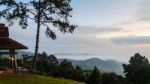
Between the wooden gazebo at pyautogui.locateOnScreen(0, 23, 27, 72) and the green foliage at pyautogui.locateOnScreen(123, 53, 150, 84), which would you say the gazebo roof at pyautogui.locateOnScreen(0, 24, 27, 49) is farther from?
the green foliage at pyautogui.locateOnScreen(123, 53, 150, 84)

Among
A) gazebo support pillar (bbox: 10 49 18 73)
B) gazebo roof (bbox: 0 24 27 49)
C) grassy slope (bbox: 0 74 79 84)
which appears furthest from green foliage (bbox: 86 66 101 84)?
grassy slope (bbox: 0 74 79 84)

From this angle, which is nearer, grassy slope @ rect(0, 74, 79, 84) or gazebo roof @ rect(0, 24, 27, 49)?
grassy slope @ rect(0, 74, 79, 84)

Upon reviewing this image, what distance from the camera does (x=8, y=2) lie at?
149ft

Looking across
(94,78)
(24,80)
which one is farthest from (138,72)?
(24,80)

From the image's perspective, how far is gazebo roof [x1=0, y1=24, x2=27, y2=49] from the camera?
3944 centimetres

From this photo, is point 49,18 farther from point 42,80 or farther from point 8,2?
point 42,80

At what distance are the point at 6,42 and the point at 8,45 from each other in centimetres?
51

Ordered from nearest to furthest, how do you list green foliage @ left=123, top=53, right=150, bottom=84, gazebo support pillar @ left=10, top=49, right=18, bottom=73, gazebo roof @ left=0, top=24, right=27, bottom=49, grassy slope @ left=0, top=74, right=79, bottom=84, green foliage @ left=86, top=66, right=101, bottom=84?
1. grassy slope @ left=0, top=74, right=79, bottom=84
2. gazebo roof @ left=0, top=24, right=27, bottom=49
3. gazebo support pillar @ left=10, top=49, right=18, bottom=73
4. green foliage @ left=86, top=66, right=101, bottom=84
5. green foliage @ left=123, top=53, right=150, bottom=84

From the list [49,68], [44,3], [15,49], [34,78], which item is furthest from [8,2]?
[49,68]

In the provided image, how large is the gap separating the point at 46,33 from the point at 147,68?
27.9 m

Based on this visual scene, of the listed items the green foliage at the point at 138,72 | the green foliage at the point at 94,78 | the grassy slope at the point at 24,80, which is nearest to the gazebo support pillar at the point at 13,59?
the grassy slope at the point at 24,80

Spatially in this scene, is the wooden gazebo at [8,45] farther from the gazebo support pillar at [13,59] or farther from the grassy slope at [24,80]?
the grassy slope at [24,80]

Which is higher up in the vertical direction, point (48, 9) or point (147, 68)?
point (48, 9)

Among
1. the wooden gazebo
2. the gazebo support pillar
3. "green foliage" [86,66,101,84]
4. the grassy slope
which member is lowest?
"green foliage" [86,66,101,84]
